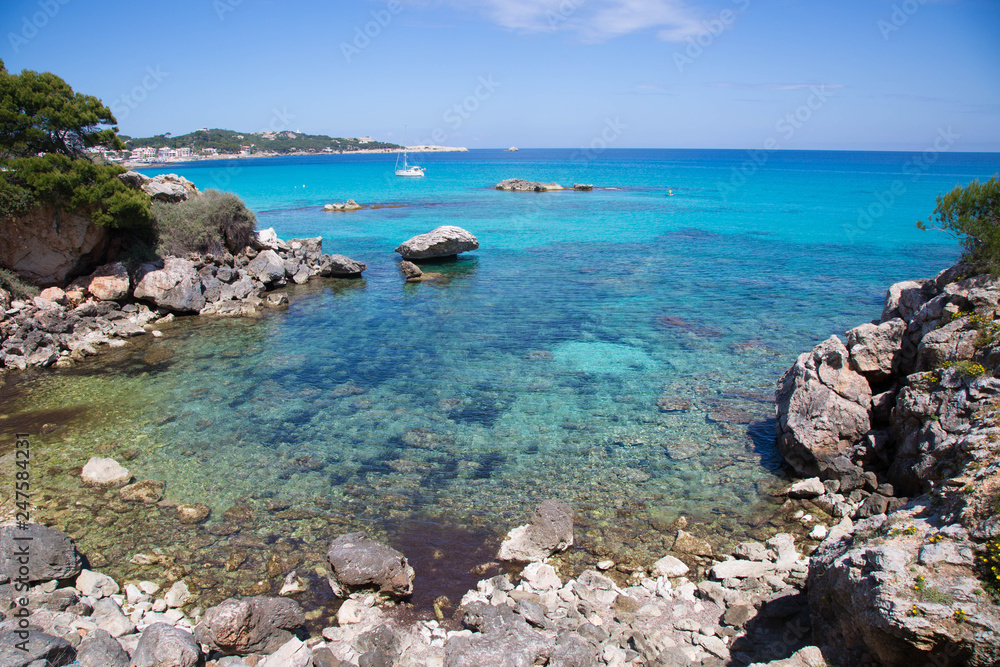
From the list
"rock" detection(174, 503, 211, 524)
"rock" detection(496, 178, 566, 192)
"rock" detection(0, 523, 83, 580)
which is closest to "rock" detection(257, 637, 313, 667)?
"rock" detection(0, 523, 83, 580)

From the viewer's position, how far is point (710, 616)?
9148mm

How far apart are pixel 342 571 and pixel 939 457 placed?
11132 mm

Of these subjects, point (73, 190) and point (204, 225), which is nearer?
point (73, 190)

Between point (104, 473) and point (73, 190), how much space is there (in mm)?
16718

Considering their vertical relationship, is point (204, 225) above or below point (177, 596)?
above

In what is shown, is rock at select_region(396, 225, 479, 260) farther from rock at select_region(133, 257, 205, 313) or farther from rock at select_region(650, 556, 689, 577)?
rock at select_region(650, 556, 689, 577)

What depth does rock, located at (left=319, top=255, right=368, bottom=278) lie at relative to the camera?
34.2 m

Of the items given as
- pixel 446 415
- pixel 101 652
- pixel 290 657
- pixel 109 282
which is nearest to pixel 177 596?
pixel 101 652

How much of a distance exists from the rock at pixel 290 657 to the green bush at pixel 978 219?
15.4 metres

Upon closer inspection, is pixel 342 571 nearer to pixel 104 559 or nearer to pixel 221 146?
pixel 104 559

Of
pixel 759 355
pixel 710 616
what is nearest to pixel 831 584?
pixel 710 616

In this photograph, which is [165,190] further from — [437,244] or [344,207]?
[344,207]

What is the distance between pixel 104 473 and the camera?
13195 millimetres

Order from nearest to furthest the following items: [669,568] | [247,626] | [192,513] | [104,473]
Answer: [247,626], [669,568], [192,513], [104,473]
